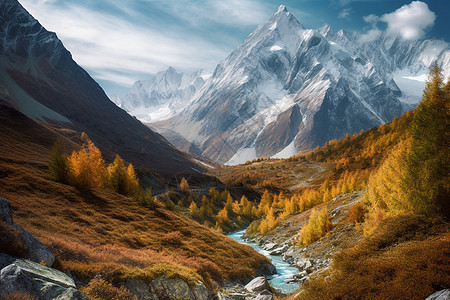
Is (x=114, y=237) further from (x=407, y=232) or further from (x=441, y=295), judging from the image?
(x=407, y=232)

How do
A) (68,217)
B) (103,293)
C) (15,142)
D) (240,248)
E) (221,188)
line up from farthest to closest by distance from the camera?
(221,188), (15,142), (240,248), (68,217), (103,293)

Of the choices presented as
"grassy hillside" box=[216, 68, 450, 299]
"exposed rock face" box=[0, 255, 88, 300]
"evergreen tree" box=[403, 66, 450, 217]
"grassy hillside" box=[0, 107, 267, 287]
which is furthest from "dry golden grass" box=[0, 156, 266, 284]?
"evergreen tree" box=[403, 66, 450, 217]

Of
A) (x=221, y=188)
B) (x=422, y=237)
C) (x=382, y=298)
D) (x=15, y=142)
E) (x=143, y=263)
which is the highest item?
(x=15, y=142)

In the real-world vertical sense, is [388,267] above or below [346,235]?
above

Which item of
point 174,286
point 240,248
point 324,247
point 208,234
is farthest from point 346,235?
point 174,286

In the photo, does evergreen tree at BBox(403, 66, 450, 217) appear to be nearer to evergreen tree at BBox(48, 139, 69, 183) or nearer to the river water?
the river water

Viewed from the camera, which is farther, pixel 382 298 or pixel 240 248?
pixel 240 248

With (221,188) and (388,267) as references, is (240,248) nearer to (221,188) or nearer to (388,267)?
(388,267)

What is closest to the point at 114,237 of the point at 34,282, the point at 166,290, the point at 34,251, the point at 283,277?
the point at 166,290

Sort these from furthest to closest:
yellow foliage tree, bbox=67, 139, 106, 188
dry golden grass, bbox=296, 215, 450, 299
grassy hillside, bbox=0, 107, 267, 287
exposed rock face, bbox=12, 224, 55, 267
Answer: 1. yellow foliage tree, bbox=67, 139, 106, 188
2. grassy hillside, bbox=0, 107, 267, 287
3. dry golden grass, bbox=296, 215, 450, 299
4. exposed rock face, bbox=12, 224, 55, 267
